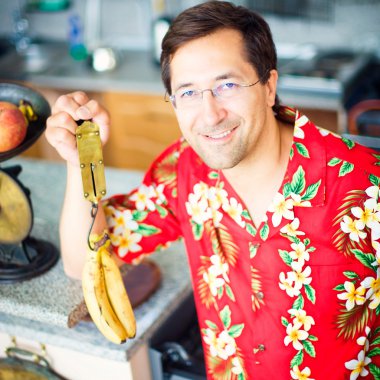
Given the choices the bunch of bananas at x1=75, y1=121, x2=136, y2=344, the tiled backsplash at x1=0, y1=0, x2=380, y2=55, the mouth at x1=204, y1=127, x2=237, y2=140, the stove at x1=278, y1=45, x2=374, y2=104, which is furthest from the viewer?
the tiled backsplash at x1=0, y1=0, x2=380, y2=55

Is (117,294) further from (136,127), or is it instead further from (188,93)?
(136,127)

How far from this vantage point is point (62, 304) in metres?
1.39

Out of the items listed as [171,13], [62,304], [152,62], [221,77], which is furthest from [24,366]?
[171,13]

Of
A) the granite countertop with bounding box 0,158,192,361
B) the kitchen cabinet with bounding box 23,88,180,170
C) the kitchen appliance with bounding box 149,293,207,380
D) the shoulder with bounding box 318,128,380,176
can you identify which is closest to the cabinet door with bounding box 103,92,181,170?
the kitchen cabinet with bounding box 23,88,180,170

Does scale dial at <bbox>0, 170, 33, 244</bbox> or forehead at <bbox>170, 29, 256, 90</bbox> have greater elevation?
forehead at <bbox>170, 29, 256, 90</bbox>

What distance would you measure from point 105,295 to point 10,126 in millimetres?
424

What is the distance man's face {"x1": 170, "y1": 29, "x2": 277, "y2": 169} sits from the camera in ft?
4.40

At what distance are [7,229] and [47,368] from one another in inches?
14.4

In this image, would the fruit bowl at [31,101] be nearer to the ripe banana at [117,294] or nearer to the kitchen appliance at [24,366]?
the ripe banana at [117,294]

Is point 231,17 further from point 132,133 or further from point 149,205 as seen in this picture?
point 132,133

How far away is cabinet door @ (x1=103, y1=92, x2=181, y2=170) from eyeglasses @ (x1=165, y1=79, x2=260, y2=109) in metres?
1.93

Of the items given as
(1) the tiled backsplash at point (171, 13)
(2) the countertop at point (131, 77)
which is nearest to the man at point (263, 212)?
(2) the countertop at point (131, 77)

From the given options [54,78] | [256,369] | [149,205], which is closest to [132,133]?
[54,78]

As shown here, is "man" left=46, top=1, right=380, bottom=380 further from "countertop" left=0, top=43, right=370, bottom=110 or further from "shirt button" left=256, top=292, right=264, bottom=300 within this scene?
"countertop" left=0, top=43, right=370, bottom=110
